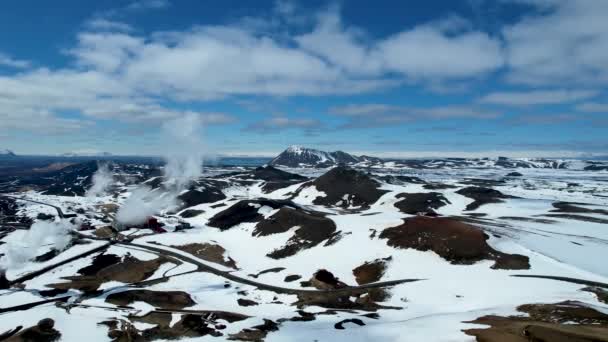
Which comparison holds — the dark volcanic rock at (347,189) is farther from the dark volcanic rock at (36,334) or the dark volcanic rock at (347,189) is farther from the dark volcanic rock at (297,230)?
the dark volcanic rock at (36,334)

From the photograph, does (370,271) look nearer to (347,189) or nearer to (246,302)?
(246,302)

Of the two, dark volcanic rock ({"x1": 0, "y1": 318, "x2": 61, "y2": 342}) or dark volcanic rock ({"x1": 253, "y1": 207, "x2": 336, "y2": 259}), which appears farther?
dark volcanic rock ({"x1": 253, "y1": 207, "x2": 336, "y2": 259})

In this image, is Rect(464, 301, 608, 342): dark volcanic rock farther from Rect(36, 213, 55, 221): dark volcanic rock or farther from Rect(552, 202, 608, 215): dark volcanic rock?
Rect(36, 213, 55, 221): dark volcanic rock

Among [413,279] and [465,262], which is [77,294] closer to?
[413,279]

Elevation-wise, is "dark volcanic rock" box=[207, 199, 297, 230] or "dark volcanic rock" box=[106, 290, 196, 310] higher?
"dark volcanic rock" box=[207, 199, 297, 230]

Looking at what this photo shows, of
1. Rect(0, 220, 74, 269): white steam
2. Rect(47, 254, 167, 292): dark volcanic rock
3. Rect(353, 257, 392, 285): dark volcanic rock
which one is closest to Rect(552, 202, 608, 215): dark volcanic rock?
Rect(353, 257, 392, 285): dark volcanic rock

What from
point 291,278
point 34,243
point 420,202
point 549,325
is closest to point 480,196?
point 420,202

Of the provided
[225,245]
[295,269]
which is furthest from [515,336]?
[225,245]
